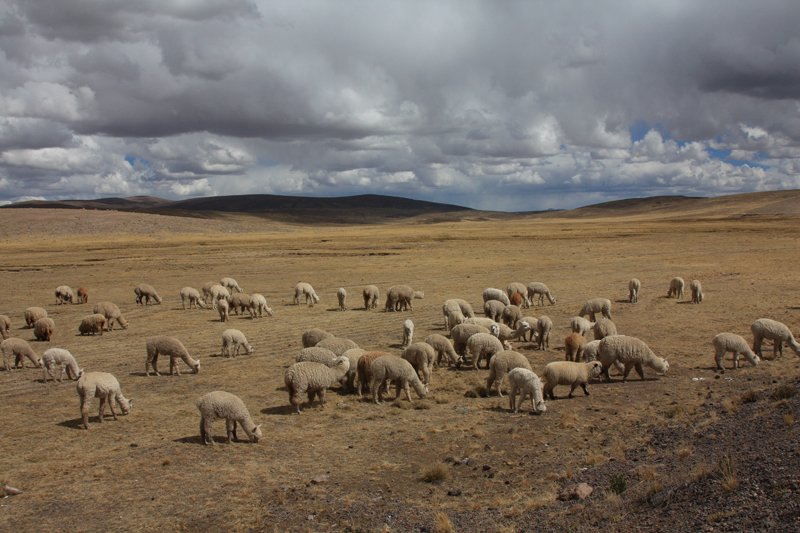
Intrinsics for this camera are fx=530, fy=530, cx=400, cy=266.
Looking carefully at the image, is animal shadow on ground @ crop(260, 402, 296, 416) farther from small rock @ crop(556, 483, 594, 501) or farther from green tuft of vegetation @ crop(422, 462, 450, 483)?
small rock @ crop(556, 483, 594, 501)

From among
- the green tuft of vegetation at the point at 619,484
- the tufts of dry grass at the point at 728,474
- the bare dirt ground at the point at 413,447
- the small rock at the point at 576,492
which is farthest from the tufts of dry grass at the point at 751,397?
the small rock at the point at 576,492

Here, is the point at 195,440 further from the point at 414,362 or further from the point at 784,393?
the point at 784,393

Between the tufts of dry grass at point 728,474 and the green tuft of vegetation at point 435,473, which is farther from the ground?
the tufts of dry grass at point 728,474

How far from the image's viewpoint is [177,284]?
132ft

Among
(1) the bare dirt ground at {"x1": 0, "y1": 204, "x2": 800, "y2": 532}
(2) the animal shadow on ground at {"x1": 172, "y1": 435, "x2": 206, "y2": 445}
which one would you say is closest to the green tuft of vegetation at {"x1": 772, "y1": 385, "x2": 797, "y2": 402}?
(1) the bare dirt ground at {"x1": 0, "y1": 204, "x2": 800, "y2": 532}

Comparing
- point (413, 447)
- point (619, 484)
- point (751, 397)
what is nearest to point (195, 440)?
point (413, 447)

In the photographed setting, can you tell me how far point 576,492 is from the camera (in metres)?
8.41

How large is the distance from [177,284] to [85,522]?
34.2 metres

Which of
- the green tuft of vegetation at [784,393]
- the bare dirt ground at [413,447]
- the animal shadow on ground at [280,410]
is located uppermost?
the green tuft of vegetation at [784,393]

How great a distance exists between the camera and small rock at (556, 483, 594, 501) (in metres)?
8.36

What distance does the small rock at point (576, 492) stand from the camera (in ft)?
27.4

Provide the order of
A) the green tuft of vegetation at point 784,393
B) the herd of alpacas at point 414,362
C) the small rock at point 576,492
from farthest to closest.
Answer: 1. the herd of alpacas at point 414,362
2. the green tuft of vegetation at point 784,393
3. the small rock at point 576,492

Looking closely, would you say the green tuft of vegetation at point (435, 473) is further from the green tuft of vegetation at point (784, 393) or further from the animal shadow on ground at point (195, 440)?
the green tuft of vegetation at point (784, 393)

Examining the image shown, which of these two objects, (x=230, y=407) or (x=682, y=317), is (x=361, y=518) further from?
(x=682, y=317)
